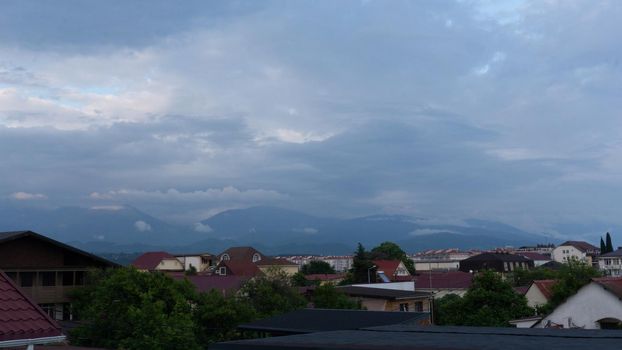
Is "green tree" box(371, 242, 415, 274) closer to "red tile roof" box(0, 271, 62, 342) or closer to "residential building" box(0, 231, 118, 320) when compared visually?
"residential building" box(0, 231, 118, 320)

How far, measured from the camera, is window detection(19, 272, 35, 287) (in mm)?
35028

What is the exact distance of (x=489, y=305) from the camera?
3269 cm

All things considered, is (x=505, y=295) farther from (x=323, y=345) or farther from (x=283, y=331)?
(x=323, y=345)

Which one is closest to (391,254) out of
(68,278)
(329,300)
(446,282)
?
(446,282)

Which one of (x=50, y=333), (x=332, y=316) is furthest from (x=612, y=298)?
(x=50, y=333)

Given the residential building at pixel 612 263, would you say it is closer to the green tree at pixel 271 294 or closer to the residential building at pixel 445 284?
the residential building at pixel 445 284

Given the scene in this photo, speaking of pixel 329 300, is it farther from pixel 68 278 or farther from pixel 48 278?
pixel 48 278

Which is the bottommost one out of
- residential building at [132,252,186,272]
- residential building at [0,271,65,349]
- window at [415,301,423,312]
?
window at [415,301,423,312]

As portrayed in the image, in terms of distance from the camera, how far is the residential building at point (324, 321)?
16.7 metres

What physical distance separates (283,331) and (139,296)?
343 inches

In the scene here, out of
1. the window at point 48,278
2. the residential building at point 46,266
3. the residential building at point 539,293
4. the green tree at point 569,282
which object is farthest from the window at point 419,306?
the window at point 48,278

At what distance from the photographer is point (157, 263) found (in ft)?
313

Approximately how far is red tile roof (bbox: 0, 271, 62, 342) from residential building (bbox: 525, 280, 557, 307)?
36556 millimetres

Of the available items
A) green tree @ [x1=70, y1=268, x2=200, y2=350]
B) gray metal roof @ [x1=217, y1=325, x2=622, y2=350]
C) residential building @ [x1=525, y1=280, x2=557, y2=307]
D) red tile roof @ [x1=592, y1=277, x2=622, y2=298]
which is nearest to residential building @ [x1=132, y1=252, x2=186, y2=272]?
residential building @ [x1=525, y1=280, x2=557, y2=307]
